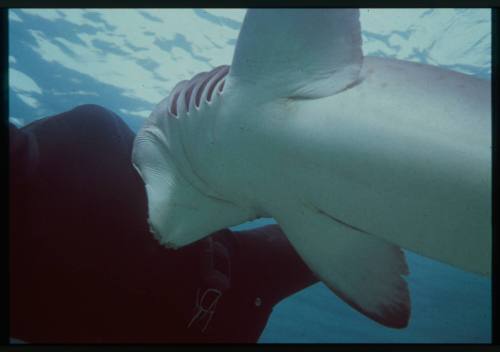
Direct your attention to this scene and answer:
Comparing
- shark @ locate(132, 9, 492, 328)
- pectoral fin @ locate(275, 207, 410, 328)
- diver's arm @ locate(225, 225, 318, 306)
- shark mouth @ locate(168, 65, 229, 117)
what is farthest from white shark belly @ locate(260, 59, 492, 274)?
diver's arm @ locate(225, 225, 318, 306)

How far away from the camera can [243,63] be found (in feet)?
5.87

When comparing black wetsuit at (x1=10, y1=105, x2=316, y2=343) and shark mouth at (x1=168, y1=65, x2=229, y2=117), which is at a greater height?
shark mouth at (x1=168, y1=65, x2=229, y2=117)

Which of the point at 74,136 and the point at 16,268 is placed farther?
the point at 74,136

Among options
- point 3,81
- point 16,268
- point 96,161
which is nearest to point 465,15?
point 96,161

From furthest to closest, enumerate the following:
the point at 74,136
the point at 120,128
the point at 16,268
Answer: the point at 120,128 → the point at 74,136 → the point at 16,268

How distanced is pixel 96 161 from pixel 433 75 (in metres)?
2.43

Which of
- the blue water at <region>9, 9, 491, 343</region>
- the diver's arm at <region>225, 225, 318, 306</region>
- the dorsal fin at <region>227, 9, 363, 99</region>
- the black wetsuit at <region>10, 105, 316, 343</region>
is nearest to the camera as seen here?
the dorsal fin at <region>227, 9, 363, 99</region>

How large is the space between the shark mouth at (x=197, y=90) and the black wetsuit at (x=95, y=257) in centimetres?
98

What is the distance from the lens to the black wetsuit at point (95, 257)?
2387mm

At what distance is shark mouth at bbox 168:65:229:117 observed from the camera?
6.55 feet

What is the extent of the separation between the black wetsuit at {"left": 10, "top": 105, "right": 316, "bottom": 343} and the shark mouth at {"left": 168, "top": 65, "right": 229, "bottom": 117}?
977mm

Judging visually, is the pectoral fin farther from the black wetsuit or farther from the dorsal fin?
the black wetsuit

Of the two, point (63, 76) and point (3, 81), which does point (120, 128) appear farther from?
point (63, 76)

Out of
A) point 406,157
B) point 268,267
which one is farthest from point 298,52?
point 268,267
